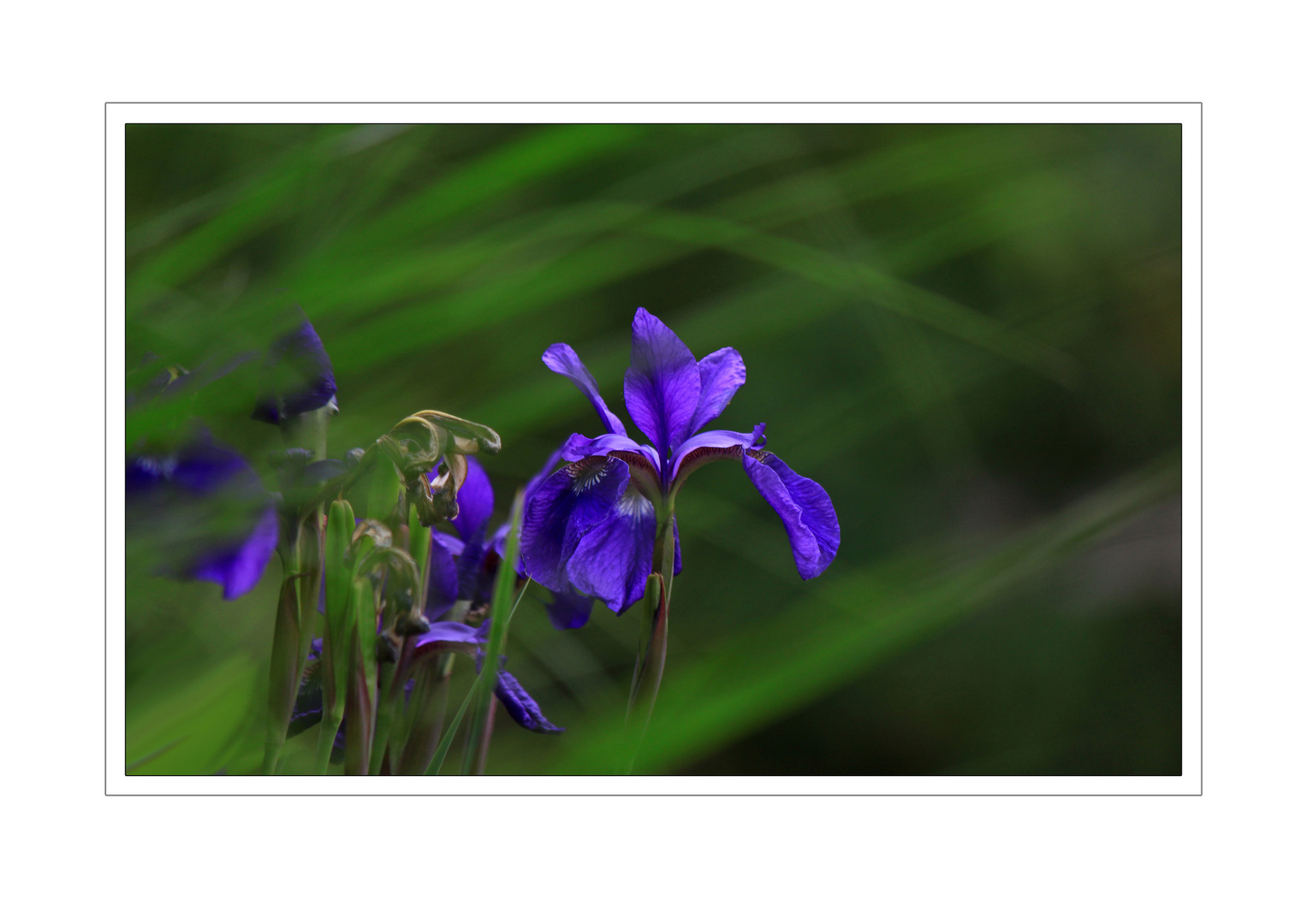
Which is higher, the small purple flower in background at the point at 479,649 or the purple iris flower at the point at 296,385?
the purple iris flower at the point at 296,385

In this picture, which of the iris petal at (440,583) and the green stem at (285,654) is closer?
the green stem at (285,654)

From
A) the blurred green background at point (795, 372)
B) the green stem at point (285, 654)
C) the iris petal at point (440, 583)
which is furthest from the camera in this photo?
the blurred green background at point (795, 372)

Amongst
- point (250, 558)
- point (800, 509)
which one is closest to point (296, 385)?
point (250, 558)

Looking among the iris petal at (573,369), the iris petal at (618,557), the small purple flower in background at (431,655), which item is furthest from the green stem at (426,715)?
the iris petal at (573,369)

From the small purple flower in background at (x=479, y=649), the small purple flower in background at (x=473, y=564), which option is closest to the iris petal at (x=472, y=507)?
the small purple flower in background at (x=473, y=564)

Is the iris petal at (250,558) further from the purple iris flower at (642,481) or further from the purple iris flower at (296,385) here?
the purple iris flower at (642,481)

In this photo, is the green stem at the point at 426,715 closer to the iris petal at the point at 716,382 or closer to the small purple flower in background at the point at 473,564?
the small purple flower in background at the point at 473,564

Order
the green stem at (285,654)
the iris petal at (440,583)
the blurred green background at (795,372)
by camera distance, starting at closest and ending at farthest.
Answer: the green stem at (285,654), the iris petal at (440,583), the blurred green background at (795,372)

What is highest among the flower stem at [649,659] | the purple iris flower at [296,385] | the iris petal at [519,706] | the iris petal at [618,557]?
the purple iris flower at [296,385]
